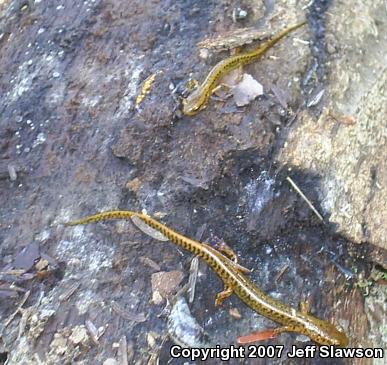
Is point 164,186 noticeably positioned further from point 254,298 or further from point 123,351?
point 123,351

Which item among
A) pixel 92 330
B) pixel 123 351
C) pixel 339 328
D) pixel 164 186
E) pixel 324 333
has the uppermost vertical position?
pixel 164 186

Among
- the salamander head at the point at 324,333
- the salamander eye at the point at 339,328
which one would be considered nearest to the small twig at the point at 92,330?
the salamander head at the point at 324,333

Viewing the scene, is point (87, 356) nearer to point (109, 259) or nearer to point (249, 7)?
point (109, 259)

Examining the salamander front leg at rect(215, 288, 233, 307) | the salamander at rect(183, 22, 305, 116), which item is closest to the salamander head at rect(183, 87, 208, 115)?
the salamander at rect(183, 22, 305, 116)

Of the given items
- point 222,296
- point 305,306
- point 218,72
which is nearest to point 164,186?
point 222,296

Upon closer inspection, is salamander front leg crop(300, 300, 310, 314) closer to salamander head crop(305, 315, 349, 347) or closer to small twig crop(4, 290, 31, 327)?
salamander head crop(305, 315, 349, 347)

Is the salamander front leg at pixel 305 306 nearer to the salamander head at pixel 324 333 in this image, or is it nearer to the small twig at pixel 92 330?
the salamander head at pixel 324 333

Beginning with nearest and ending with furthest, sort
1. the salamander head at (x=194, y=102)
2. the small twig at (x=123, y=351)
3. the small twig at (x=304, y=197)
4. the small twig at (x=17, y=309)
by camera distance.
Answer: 1. the small twig at (x=123, y=351)
2. the small twig at (x=17, y=309)
3. the small twig at (x=304, y=197)
4. the salamander head at (x=194, y=102)
